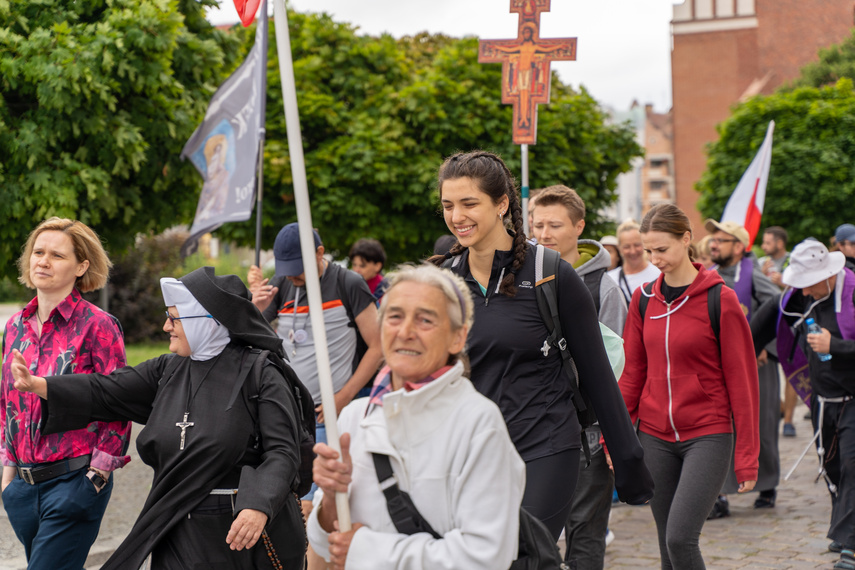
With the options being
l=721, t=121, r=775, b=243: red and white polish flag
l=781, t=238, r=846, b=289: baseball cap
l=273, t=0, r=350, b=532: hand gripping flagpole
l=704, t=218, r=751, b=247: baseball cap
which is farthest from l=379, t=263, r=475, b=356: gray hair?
l=721, t=121, r=775, b=243: red and white polish flag

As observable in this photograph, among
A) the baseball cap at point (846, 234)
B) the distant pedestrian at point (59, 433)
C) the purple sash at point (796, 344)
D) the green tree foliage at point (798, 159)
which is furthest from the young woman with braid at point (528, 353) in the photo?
the green tree foliage at point (798, 159)

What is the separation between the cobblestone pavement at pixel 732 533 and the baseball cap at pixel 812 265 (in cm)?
179

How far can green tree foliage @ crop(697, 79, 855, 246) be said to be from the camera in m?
32.2

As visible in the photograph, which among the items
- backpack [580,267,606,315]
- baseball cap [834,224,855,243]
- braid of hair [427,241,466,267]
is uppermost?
baseball cap [834,224,855,243]

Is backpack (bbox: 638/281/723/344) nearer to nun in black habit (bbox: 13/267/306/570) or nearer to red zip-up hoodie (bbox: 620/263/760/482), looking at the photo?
red zip-up hoodie (bbox: 620/263/760/482)

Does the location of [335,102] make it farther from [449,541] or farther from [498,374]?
[449,541]

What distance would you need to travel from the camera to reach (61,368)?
14.7 feet

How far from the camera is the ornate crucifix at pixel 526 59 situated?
7.20 meters

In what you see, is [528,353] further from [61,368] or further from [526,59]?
[526,59]

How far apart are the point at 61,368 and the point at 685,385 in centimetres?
→ 298

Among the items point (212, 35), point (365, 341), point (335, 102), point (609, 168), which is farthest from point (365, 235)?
point (365, 341)

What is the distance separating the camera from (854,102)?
33.6 meters

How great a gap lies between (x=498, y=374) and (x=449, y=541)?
121cm

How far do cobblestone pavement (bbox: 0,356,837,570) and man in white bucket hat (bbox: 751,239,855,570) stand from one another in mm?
354
